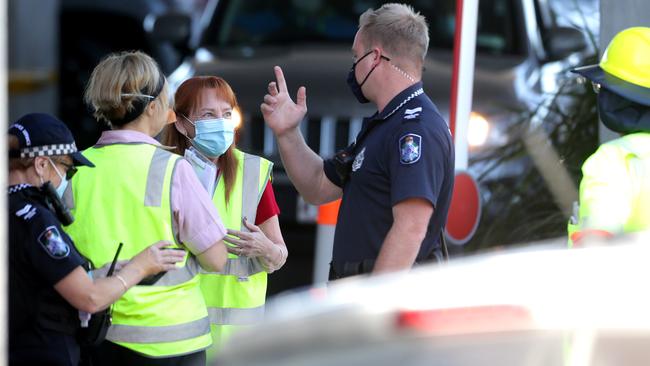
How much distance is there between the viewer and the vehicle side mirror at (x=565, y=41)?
7.82 meters

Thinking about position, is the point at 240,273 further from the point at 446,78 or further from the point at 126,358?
the point at 446,78

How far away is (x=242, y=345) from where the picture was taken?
187cm

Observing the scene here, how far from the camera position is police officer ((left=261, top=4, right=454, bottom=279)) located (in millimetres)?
3953

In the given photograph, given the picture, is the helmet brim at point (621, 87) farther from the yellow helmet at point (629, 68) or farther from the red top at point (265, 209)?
the red top at point (265, 209)

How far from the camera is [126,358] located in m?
3.86

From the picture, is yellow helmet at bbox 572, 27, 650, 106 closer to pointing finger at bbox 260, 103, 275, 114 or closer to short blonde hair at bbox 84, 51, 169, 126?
pointing finger at bbox 260, 103, 275, 114

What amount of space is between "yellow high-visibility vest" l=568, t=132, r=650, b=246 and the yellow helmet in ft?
0.79

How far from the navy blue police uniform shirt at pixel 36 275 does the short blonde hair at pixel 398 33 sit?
122 centimetres

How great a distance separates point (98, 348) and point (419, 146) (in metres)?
1.13

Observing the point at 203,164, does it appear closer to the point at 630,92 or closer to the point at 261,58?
the point at 630,92

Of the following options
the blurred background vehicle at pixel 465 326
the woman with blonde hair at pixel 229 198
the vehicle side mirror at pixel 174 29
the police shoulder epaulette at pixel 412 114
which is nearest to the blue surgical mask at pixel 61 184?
the woman with blonde hair at pixel 229 198

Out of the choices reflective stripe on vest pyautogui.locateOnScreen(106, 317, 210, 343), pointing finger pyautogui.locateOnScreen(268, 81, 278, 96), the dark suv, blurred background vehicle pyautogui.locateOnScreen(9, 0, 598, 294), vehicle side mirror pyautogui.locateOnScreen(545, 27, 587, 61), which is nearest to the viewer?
reflective stripe on vest pyautogui.locateOnScreen(106, 317, 210, 343)

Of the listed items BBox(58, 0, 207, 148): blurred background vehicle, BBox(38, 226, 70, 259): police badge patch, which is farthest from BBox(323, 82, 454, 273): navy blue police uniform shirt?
BBox(58, 0, 207, 148): blurred background vehicle

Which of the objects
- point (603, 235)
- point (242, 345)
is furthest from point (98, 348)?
point (242, 345)
